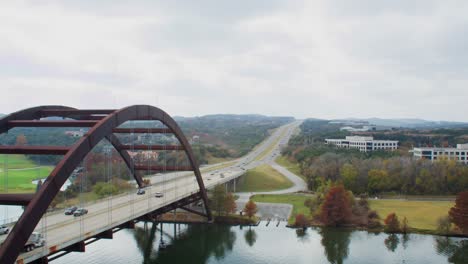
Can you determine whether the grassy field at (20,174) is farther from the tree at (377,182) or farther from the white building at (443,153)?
the white building at (443,153)

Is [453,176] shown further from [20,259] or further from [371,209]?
[20,259]

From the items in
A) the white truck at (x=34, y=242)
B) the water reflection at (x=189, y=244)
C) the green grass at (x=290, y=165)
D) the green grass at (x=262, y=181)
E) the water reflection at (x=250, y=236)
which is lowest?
the water reflection at (x=189, y=244)

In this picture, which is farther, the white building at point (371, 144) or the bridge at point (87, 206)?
the white building at point (371, 144)

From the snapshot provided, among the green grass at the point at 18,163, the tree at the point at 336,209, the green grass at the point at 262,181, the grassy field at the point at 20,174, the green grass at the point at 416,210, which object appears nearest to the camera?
the tree at the point at 336,209

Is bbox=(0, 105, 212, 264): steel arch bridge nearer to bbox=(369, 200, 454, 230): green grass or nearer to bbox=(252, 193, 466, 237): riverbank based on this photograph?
bbox=(252, 193, 466, 237): riverbank

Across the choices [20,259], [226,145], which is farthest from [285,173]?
[20,259]

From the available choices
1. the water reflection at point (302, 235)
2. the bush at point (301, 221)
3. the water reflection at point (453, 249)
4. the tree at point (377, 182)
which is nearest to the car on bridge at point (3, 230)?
the water reflection at point (302, 235)
